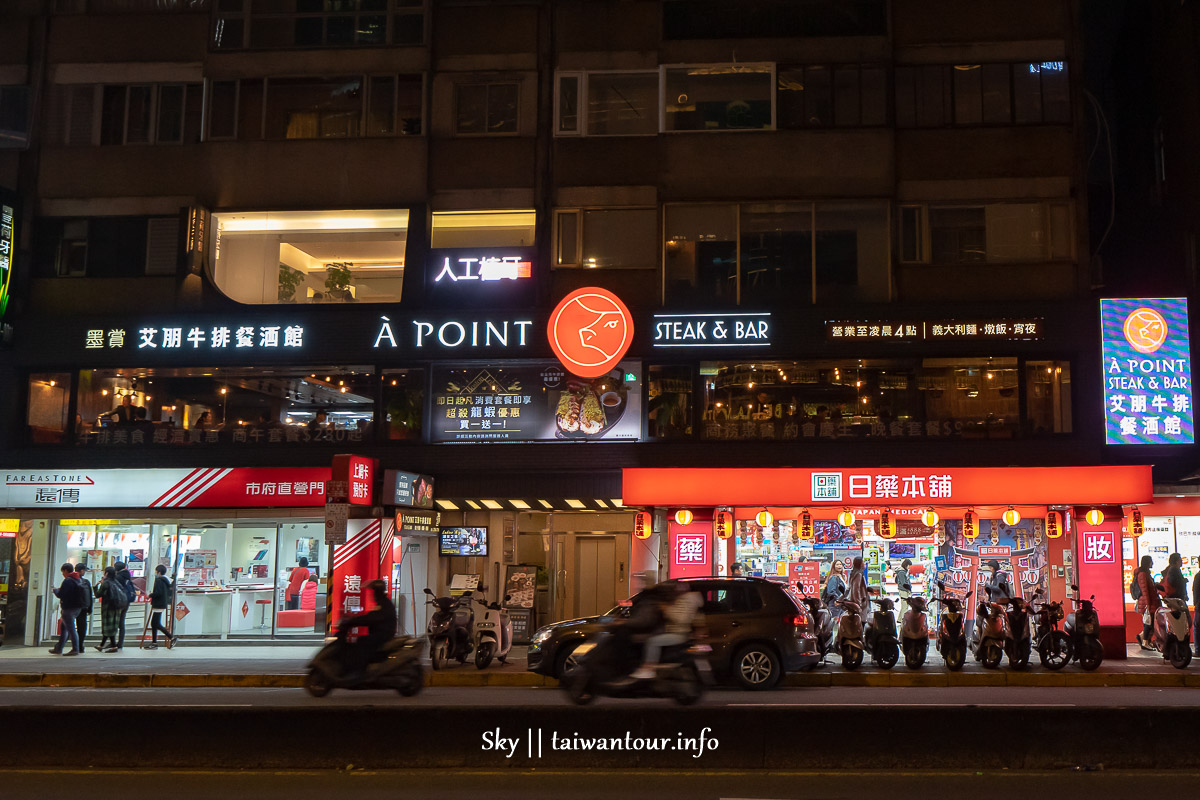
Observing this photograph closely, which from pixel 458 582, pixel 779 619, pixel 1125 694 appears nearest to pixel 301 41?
pixel 458 582

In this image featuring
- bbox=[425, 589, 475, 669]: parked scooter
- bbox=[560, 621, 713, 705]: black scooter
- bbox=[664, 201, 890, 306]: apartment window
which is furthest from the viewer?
bbox=[664, 201, 890, 306]: apartment window

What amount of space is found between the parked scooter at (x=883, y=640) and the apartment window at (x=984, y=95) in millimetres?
11570

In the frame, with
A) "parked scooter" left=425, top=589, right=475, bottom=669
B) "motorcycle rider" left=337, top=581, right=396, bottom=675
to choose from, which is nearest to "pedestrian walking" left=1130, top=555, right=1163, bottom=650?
"parked scooter" left=425, top=589, right=475, bottom=669

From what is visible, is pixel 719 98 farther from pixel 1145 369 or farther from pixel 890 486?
pixel 1145 369

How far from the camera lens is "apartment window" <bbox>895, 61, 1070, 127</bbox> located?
23.3 m

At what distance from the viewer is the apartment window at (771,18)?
77.4 ft

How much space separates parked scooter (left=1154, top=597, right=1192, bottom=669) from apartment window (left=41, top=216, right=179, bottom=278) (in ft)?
70.9

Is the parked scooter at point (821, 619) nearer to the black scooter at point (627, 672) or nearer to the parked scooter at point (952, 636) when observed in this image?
the parked scooter at point (952, 636)

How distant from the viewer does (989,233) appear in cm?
2309

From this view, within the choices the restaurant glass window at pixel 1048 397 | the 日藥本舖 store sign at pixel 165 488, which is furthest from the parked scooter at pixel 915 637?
the 日藥本舖 store sign at pixel 165 488

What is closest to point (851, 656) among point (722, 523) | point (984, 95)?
point (722, 523)

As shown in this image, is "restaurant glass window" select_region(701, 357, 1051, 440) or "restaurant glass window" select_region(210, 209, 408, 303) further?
"restaurant glass window" select_region(210, 209, 408, 303)

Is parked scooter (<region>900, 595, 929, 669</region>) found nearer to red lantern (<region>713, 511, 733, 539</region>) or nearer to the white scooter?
red lantern (<region>713, 511, 733, 539</region>)

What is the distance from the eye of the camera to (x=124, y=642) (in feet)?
75.1
